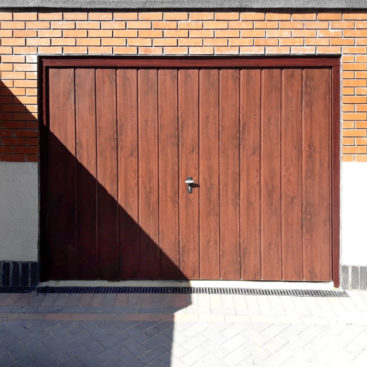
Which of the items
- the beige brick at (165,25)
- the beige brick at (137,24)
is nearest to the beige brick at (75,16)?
the beige brick at (137,24)

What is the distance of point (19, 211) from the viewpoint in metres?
4.21

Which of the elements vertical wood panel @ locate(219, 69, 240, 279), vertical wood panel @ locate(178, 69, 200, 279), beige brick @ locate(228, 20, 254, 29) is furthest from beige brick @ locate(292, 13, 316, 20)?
vertical wood panel @ locate(178, 69, 200, 279)

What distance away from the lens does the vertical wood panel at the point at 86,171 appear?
4.22 metres

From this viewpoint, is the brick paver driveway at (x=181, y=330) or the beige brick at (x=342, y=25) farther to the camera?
the beige brick at (x=342, y=25)

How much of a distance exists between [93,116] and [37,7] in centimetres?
122

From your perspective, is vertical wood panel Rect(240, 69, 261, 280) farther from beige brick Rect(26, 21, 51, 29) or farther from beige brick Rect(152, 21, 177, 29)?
beige brick Rect(26, 21, 51, 29)

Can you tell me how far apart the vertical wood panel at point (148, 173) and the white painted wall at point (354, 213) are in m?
1.93

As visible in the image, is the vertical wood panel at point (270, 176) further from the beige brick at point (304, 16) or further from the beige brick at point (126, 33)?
the beige brick at point (126, 33)

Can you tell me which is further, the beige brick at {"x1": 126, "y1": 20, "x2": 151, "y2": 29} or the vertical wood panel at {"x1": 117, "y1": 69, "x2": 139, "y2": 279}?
the vertical wood panel at {"x1": 117, "y1": 69, "x2": 139, "y2": 279}

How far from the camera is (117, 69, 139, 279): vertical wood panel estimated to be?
4.21m

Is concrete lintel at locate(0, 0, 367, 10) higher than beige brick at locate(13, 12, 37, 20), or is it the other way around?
concrete lintel at locate(0, 0, 367, 10)

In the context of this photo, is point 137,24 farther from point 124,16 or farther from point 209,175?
point 209,175

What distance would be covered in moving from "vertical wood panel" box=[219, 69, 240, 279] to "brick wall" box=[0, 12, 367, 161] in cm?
38

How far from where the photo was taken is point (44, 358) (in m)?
2.96
